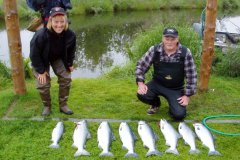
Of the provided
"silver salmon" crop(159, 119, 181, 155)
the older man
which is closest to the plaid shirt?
the older man

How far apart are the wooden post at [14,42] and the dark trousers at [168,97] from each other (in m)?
1.88

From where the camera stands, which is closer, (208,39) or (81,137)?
(81,137)

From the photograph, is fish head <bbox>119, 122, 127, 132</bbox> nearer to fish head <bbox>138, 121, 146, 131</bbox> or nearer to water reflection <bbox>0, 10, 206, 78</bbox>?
fish head <bbox>138, 121, 146, 131</bbox>

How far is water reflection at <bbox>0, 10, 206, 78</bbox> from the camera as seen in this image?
1037 centimetres

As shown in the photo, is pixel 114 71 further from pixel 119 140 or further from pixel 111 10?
pixel 111 10

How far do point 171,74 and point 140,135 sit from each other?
0.99 metres

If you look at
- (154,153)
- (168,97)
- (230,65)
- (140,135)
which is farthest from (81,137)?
(230,65)

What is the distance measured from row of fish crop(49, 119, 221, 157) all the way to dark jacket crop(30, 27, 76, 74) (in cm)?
81

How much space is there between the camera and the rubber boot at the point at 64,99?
496 centimetres

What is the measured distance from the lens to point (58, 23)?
14.5 ft

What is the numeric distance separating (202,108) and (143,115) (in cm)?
93

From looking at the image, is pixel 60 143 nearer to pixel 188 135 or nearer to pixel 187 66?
pixel 188 135

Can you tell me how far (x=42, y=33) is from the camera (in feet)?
14.7

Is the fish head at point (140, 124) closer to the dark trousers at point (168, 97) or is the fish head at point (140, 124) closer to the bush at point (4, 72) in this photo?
the dark trousers at point (168, 97)
